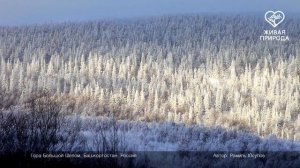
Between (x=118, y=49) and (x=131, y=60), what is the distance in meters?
4.77

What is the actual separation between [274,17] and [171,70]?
46690mm

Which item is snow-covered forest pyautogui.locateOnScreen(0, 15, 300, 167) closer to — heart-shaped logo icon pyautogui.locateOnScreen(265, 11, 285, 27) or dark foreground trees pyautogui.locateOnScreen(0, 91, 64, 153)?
heart-shaped logo icon pyautogui.locateOnScreen(265, 11, 285, 27)

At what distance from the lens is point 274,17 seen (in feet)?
27.1

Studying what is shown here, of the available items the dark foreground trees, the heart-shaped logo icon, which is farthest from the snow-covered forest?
the dark foreground trees

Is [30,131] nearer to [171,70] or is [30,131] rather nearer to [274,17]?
[274,17]

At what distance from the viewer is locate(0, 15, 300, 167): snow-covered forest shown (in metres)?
28.7

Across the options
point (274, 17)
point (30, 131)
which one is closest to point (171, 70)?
point (274, 17)

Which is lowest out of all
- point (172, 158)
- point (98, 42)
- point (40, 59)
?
point (172, 158)

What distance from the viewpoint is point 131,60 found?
55344 mm

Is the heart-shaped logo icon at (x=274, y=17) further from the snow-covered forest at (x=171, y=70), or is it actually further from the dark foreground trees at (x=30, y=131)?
the snow-covered forest at (x=171, y=70)

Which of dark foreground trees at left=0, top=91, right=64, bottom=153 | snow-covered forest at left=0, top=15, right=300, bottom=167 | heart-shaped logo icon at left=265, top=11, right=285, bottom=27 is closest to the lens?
dark foreground trees at left=0, top=91, right=64, bottom=153

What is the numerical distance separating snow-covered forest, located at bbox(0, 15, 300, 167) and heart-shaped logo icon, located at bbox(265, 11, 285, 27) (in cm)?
1218

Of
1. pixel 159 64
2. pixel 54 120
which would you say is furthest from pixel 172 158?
pixel 159 64

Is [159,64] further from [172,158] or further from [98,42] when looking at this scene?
[172,158]
